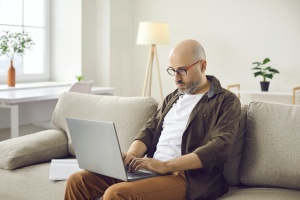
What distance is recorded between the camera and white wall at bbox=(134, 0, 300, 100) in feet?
17.9

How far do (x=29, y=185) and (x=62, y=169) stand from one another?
0.68ft

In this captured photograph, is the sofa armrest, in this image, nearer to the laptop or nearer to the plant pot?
the laptop

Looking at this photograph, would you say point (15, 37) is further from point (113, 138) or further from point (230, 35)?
point (113, 138)

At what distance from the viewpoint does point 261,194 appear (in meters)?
2.27

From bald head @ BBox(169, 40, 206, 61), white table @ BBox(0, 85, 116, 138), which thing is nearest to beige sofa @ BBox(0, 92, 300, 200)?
bald head @ BBox(169, 40, 206, 61)

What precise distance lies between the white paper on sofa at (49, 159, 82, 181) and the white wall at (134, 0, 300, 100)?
327 cm

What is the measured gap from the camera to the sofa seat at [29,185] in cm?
247

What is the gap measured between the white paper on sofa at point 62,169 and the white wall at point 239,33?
3269mm

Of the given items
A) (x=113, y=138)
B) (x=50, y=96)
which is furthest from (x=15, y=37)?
(x=113, y=138)

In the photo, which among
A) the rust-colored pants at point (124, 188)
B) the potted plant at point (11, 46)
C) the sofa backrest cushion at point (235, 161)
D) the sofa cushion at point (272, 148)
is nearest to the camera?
the rust-colored pants at point (124, 188)

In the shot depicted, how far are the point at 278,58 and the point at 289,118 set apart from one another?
3.22m

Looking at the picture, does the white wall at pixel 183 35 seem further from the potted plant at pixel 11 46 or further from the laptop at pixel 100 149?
the laptop at pixel 100 149

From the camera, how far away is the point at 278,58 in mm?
5492

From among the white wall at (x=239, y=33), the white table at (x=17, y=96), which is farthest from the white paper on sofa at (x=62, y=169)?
the white wall at (x=239, y=33)
